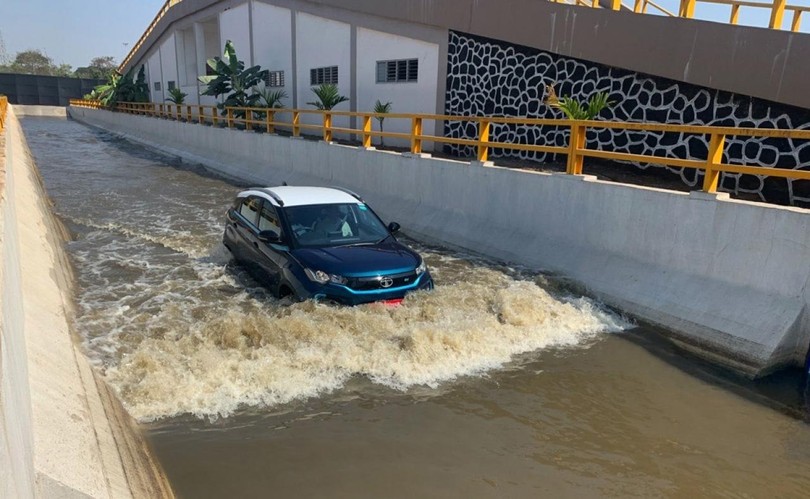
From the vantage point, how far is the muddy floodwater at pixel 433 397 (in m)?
4.29

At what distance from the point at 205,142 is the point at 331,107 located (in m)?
7.37

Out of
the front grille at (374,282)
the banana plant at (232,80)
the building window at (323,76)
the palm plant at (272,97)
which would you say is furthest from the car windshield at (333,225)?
the banana plant at (232,80)

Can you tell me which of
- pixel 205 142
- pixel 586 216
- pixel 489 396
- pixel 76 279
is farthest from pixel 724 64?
pixel 205 142

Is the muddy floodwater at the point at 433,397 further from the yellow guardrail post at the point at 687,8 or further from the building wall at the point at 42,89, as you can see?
the building wall at the point at 42,89

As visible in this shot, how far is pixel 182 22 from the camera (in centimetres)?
3847

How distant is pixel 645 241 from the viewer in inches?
312

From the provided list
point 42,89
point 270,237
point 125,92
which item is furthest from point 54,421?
point 42,89

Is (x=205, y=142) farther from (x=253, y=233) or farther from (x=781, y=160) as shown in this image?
(x=781, y=160)

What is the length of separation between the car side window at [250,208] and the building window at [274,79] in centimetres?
Result: 1914

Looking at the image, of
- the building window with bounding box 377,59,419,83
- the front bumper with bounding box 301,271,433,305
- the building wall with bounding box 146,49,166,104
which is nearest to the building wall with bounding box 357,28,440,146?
the building window with bounding box 377,59,419,83

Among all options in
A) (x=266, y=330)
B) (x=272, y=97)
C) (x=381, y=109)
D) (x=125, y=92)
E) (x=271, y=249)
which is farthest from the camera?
(x=125, y=92)

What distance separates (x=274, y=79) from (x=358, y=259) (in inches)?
884

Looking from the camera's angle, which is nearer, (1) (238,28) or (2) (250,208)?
(2) (250,208)

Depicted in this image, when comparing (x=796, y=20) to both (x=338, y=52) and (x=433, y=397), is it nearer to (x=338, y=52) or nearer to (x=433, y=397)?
(x=433, y=397)
